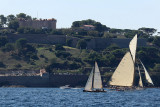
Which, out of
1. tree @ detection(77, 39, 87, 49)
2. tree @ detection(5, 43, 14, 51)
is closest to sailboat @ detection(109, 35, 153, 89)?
tree @ detection(5, 43, 14, 51)

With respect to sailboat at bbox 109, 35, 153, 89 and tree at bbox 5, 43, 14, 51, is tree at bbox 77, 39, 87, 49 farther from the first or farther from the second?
sailboat at bbox 109, 35, 153, 89

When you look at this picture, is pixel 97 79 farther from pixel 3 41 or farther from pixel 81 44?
pixel 3 41

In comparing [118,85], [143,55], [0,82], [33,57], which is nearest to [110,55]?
[143,55]

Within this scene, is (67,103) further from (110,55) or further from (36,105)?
(110,55)

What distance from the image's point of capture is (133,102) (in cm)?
8781

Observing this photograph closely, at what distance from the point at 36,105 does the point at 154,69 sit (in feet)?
302

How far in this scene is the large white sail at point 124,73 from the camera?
374ft

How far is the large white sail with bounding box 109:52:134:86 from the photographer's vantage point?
374ft

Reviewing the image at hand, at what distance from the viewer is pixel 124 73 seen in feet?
377

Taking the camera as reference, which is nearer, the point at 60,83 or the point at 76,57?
the point at 60,83

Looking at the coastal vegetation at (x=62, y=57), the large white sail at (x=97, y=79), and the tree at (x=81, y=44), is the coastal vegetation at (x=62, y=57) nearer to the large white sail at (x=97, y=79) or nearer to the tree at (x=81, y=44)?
the tree at (x=81, y=44)

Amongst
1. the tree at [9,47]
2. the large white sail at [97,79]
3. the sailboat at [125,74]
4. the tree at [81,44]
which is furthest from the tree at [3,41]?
the large white sail at [97,79]

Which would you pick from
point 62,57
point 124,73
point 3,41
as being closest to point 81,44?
point 62,57

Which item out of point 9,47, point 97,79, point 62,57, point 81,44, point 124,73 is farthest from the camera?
point 81,44
